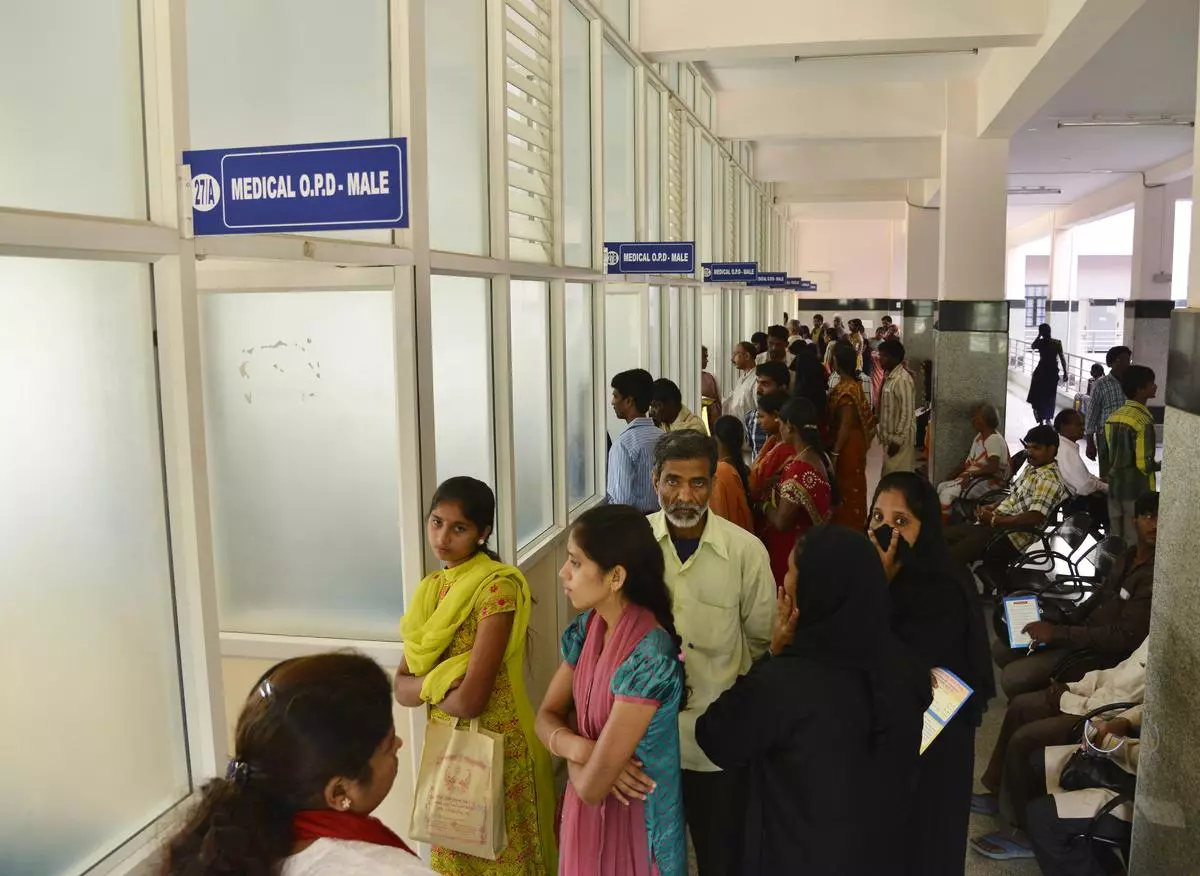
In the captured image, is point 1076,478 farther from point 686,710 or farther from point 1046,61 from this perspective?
point 686,710

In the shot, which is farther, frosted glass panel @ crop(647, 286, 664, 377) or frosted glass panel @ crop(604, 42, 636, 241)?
frosted glass panel @ crop(647, 286, 664, 377)

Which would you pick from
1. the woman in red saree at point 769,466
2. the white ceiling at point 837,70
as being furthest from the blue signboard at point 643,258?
the white ceiling at point 837,70

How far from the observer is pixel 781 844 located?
2.29 meters

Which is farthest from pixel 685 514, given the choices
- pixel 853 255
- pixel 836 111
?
pixel 853 255

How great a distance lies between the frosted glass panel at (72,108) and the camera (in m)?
1.88

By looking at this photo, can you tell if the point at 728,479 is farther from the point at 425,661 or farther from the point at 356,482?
the point at 425,661

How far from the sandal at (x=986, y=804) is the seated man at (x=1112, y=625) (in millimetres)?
484

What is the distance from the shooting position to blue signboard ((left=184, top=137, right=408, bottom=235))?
220 cm

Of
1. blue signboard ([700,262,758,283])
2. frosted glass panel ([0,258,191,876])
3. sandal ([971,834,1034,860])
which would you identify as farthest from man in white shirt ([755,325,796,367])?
frosted glass panel ([0,258,191,876])

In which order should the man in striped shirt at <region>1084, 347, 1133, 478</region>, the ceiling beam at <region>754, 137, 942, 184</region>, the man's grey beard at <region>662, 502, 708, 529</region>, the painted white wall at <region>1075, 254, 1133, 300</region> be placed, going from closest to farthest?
the man's grey beard at <region>662, 502, 708, 529</region>, the man in striped shirt at <region>1084, 347, 1133, 478</region>, the ceiling beam at <region>754, 137, 942, 184</region>, the painted white wall at <region>1075, 254, 1133, 300</region>

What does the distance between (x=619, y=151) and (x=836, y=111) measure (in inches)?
208

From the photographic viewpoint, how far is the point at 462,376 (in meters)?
4.11

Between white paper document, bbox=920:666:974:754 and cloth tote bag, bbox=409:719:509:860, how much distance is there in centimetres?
103

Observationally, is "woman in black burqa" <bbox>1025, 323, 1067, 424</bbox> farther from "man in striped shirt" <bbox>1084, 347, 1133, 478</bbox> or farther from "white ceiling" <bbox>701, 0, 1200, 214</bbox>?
"man in striped shirt" <bbox>1084, 347, 1133, 478</bbox>
